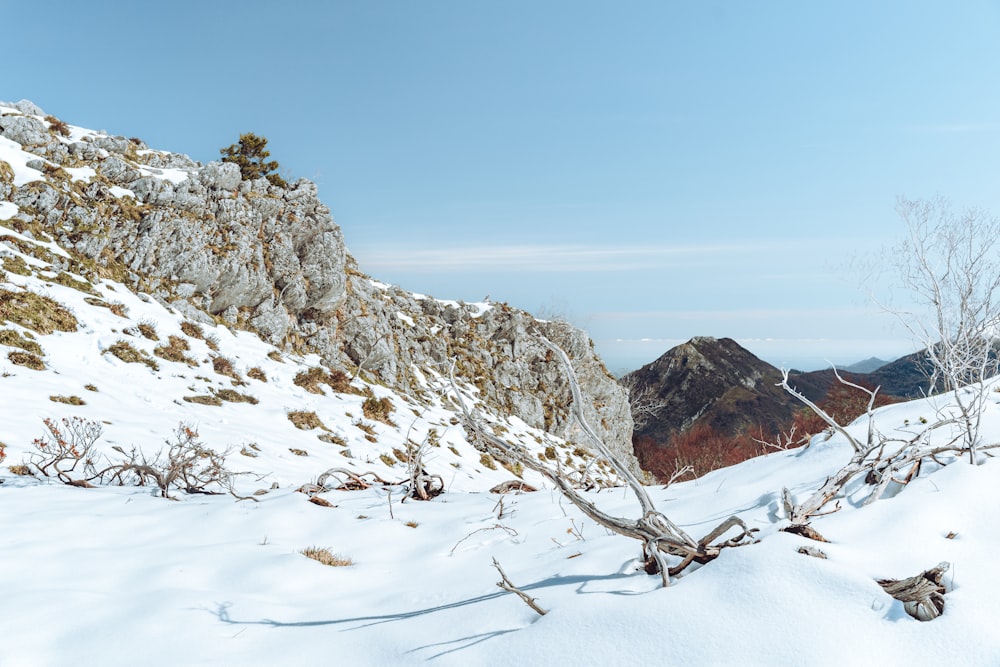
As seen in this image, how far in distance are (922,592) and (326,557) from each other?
3.06 meters

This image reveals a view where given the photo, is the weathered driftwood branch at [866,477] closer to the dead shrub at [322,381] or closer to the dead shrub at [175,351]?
the dead shrub at [175,351]

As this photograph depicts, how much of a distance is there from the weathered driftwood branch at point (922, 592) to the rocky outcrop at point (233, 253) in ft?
31.3

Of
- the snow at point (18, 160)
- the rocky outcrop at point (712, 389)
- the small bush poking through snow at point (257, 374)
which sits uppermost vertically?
the snow at point (18, 160)

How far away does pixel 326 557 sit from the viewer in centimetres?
326

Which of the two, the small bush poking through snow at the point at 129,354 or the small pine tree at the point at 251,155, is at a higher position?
the small pine tree at the point at 251,155

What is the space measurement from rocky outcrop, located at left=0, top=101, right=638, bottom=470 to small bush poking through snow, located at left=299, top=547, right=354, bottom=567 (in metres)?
8.65

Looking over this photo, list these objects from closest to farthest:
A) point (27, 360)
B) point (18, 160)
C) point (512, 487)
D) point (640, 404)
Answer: point (512, 487)
point (27, 360)
point (18, 160)
point (640, 404)

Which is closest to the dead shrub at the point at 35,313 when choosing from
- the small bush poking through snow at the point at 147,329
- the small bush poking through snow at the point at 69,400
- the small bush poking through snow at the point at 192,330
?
the small bush poking through snow at the point at 147,329

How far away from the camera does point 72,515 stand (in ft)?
12.3

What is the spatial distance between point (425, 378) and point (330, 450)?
446 inches

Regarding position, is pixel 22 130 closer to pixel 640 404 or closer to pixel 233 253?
pixel 233 253

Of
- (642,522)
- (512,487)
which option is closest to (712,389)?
(512,487)

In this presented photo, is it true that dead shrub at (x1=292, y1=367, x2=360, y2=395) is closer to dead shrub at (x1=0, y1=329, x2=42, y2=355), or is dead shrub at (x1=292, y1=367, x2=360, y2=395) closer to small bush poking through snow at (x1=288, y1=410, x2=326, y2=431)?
small bush poking through snow at (x1=288, y1=410, x2=326, y2=431)

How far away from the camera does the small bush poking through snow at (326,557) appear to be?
127 inches
